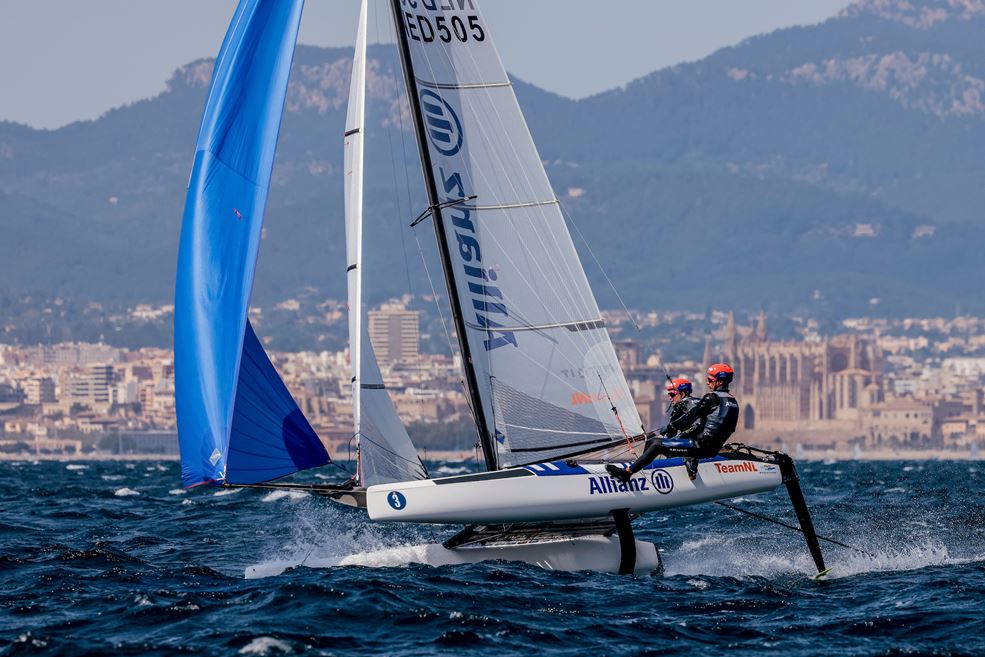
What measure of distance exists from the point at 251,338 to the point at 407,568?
2.32 m

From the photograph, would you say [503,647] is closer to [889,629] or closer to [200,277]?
[889,629]

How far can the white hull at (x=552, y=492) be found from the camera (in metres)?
14.6

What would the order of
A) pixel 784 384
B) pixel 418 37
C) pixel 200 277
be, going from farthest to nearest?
1. pixel 784 384
2. pixel 418 37
3. pixel 200 277

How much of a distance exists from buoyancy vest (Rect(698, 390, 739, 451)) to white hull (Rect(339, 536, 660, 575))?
1203 mm

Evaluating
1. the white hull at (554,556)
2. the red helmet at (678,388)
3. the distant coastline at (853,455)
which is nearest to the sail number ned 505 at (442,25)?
the red helmet at (678,388)

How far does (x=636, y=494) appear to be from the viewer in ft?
49.7

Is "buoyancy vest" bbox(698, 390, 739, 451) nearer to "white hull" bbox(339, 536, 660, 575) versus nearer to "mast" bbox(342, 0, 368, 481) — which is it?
"white hull" bbox(339, 536, 660, 575)

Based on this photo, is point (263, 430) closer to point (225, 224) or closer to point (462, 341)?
point (225, 224)

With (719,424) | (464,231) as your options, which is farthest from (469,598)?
(464,231)

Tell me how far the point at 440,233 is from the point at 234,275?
1.88 meters

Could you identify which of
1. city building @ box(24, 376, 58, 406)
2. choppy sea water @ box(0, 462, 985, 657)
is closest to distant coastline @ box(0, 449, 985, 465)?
city building @ box(24, 376, 58, 406)

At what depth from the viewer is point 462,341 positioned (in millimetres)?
15445

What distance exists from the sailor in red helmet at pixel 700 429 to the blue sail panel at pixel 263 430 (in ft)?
8.29

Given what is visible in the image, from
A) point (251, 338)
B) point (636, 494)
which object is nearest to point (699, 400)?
point (636, 494)
